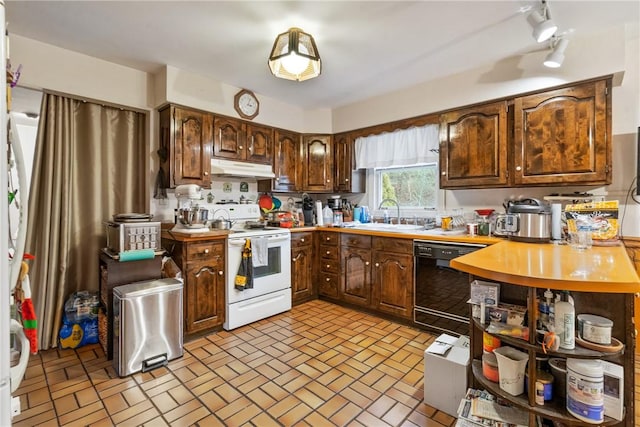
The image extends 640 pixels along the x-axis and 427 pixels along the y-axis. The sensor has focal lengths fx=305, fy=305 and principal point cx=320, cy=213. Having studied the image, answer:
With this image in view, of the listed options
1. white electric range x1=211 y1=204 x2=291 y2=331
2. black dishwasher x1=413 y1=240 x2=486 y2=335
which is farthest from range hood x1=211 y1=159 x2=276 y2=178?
black dishwasher x1=413 y1=240 x2=486 y2=335

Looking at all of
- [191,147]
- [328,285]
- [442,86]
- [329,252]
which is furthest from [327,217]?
[442,86]

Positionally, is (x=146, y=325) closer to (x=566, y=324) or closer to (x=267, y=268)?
(x=267, y=268)

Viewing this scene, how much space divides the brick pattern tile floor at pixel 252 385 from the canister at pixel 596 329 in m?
0.83

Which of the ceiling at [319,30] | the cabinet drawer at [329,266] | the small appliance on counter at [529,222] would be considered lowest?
the cabinet drawer at [329,266]

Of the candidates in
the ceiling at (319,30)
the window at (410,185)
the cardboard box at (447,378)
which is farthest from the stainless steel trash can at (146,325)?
the window at (410,185)

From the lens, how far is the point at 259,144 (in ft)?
11.8

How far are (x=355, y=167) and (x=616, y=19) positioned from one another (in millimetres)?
2534

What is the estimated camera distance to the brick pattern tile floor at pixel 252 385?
5.48 ft

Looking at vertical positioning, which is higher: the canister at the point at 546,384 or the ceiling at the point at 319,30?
the ceiling at the point at 319,30

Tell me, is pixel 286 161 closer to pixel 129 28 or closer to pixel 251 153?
pixel 251 153

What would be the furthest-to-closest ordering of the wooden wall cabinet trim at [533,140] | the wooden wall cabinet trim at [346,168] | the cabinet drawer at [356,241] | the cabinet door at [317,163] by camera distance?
the cabinet door at [317,163]
the wooden wall cabinet trim at [346,168]
the cabinet drawer at [356,241]
the wooden wall cabinet trim at [533,140]

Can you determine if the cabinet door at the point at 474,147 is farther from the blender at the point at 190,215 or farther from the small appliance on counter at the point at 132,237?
the small appliance on counter at the point at 132,237

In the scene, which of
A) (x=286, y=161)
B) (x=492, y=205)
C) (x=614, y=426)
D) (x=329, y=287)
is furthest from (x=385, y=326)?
(x=286, y=161)

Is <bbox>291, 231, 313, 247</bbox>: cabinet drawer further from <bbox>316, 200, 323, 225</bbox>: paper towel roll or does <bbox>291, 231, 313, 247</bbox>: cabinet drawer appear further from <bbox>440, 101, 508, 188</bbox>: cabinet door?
<bbox>440, 101, 508, 188</bbox>: cabinet door
